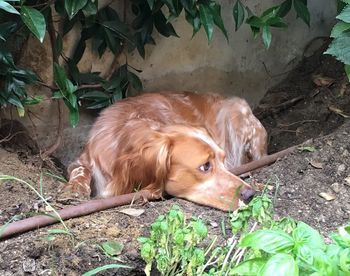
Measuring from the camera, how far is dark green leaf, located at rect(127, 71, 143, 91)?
4410 mm

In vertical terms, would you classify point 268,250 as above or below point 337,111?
above

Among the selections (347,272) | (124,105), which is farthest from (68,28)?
(347,272)

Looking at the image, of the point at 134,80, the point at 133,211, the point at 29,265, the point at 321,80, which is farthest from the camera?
the point at 321,80

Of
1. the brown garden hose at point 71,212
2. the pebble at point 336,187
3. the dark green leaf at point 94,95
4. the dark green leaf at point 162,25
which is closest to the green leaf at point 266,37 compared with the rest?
the dark green leaf at point 162,25

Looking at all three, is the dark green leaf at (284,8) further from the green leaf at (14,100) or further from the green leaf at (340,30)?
the green leaf at (14,100)

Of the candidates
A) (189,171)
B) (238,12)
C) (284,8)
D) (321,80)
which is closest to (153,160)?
(189,171)

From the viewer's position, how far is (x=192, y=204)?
3.59 m

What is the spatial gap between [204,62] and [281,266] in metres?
3.43

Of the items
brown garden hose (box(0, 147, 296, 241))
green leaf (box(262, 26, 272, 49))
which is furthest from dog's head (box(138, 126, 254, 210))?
green leaf (box(262, 26, 272, 49))

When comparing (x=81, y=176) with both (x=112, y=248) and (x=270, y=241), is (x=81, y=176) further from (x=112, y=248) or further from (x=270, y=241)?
(x=270, y=241)

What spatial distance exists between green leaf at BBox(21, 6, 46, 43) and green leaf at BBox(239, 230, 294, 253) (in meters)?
1.75

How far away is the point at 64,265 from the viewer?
8.71 ft

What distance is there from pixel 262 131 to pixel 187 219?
6.04ft

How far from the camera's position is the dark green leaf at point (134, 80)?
4410 millimetres
